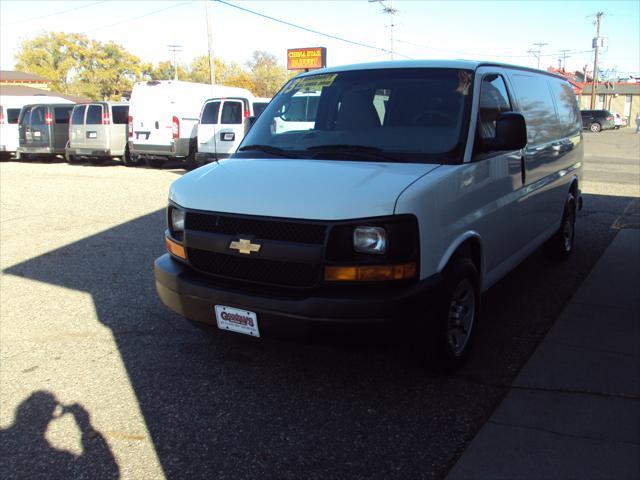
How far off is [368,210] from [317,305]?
0.57 m

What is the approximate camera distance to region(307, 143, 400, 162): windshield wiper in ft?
12.3

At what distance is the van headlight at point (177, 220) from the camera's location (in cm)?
375

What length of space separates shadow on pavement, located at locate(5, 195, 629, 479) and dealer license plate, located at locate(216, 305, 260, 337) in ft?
1.43

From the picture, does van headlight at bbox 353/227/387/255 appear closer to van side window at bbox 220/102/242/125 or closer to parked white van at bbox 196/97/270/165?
parked white van at bbox 196/97/270/165

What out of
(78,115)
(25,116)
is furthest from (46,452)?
(25,116)

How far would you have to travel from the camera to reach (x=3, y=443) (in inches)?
121

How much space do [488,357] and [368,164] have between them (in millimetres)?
1651

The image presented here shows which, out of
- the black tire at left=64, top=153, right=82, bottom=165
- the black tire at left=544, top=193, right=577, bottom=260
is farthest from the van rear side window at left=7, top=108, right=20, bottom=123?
the black tire at left=544, top=193, right=577, bottom=260

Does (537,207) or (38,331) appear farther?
(537,207)

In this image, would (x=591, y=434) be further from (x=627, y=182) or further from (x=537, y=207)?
(x=627, y=182)

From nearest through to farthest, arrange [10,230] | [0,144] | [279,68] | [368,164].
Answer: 1. [368,164]
2. [10,230]
3. [0,144]
4. [279,68]

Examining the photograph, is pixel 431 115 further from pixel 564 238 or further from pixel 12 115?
pixel 12 115

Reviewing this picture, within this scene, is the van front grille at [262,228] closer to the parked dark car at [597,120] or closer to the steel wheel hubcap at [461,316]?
the steel wheel hubcap at [461,316]

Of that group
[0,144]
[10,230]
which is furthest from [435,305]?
[0,144]
